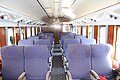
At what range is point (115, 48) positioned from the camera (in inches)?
205

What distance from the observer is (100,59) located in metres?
4.52

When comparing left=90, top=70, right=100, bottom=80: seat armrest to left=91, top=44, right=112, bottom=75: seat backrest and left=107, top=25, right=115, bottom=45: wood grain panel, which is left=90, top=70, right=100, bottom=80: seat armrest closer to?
left=91, top=44, right=112, bottom=75: seat backrest

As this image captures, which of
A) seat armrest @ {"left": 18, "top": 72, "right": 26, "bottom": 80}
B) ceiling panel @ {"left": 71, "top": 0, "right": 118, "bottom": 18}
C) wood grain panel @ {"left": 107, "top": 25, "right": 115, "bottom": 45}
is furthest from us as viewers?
wood grain panel @ {"left": 107, "top": 25, "right": 115, "bottom": 45}

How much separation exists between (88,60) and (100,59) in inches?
12.8

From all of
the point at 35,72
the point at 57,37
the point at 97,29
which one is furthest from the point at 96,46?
the point at 57,37

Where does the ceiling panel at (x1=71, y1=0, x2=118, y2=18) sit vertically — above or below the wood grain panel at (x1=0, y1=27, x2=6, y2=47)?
above

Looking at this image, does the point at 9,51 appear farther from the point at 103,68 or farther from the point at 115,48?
the point at 115,48

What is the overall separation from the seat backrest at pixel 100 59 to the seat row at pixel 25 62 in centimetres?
127

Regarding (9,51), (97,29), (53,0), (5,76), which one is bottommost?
(5,76)

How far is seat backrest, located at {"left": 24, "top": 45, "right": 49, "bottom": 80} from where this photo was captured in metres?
4.30

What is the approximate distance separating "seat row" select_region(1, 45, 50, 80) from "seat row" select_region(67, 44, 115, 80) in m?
0.71

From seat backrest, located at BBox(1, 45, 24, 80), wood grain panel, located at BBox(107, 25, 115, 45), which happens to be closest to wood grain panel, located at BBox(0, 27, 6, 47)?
seat backrest, located at BBox(1, 45, 24, 80)

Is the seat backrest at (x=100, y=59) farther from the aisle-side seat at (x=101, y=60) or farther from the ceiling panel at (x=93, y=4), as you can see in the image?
the ceiling panel at (x=93, y=4)

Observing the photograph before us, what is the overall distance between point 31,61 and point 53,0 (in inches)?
78.3
